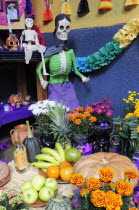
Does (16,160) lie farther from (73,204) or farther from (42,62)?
(42,62)

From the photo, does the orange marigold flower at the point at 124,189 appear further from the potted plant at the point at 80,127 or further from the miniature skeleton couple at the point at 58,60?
the miniature skeleton couple at the point at 58,60

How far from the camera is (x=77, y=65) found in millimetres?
2598

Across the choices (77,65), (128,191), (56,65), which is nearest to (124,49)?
(77,65)

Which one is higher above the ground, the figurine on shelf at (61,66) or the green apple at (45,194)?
the figurine on shelf at (61,66)

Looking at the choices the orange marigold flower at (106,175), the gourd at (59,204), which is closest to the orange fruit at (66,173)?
the gourd at (59,204)

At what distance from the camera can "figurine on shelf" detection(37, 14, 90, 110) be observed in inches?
92.0

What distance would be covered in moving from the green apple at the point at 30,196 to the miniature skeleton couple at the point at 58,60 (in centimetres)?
123

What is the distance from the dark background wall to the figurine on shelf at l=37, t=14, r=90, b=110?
212 mm

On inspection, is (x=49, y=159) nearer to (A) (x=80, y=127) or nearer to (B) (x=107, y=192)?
(A) (x=80, y=127)

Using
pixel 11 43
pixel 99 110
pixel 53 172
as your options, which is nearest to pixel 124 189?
pixel 53 172

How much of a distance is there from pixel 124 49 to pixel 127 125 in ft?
3.52

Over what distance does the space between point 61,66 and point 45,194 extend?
59.5 inches

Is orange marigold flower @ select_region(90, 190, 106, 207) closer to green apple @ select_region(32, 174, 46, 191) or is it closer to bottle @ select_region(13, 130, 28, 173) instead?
green apple @ select_region(32, 174, 46, 191)

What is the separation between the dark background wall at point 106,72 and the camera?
2.38 meters
